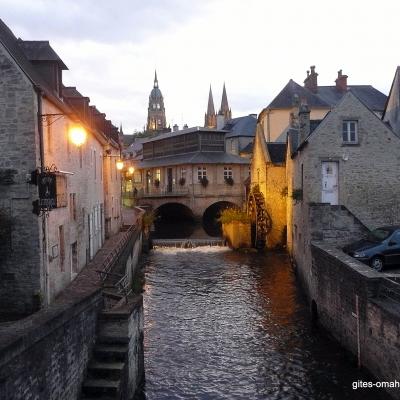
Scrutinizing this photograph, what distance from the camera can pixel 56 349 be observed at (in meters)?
A: 9.02

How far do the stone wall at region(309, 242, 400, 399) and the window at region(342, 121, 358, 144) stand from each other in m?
6.79

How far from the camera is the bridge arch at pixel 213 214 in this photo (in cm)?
5207

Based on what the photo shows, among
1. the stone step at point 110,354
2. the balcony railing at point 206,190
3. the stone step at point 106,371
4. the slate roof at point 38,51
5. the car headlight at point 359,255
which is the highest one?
the slate roof at point 38,51

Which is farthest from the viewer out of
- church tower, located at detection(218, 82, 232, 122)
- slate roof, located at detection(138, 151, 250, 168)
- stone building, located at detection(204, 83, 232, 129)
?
church tower, located at detection(218, 82, 232, 122)

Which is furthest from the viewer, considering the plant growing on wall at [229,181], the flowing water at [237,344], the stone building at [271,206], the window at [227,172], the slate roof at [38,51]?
the window at [227,172]

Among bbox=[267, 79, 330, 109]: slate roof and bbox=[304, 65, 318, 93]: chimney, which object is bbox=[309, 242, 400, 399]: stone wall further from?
bbox=[304, 65, 318, 93]: chimney

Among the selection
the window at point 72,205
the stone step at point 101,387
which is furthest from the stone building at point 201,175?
the stone step at point 101,387

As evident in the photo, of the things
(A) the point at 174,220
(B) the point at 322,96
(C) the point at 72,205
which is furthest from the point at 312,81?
(C) the point at 72,205

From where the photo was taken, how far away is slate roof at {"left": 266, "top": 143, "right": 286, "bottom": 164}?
35.3m

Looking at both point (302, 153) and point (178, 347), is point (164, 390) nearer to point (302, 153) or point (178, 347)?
point (178, 347)

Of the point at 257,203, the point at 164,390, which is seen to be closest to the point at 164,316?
the point at 164,390

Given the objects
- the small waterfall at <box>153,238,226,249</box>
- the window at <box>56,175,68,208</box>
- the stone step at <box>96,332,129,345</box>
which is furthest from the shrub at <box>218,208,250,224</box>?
the stone step at <box>96,332,129,345</box>

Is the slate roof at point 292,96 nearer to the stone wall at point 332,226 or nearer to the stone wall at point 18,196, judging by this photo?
the stone wall at point 332,226

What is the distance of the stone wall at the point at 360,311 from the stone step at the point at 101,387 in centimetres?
598
